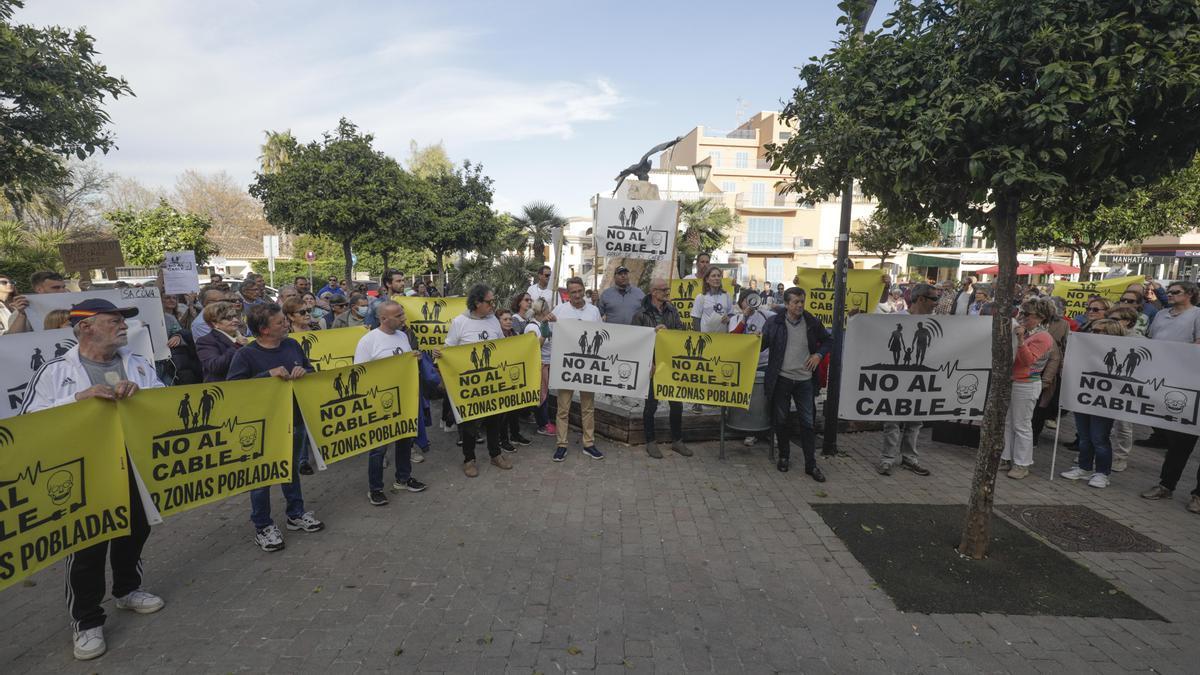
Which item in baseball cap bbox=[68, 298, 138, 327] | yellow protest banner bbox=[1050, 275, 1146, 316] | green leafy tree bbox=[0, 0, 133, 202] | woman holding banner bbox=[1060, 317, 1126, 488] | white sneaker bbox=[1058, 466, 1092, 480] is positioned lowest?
white sneaker bbox=[1058, 466, 1092, 480]

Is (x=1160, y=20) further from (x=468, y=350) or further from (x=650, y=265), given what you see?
(x=650, y=265)

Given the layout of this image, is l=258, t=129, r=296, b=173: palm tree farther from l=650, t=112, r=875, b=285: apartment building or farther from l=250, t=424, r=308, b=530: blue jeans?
l=250, t=424, r=308, b=530: blue jeans

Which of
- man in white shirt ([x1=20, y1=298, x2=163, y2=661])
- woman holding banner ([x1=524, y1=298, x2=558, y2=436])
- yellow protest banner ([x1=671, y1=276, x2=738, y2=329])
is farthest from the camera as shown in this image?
yellow protest banner ([x1=671, y1=276, x2=738, y2=329])

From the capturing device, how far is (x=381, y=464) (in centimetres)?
550

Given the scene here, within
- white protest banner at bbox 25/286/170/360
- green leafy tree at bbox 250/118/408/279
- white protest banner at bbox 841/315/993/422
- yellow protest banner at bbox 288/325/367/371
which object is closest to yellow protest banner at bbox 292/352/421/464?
yellow protest banner at bbox 288/325/367/371

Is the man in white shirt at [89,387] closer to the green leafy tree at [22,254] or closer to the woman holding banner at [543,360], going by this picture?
the woman holding banner at [543,360]

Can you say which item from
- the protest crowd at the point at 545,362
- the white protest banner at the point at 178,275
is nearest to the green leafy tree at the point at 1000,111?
the protest crowd at the point at 545,362

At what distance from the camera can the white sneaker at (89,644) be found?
328 centimetres

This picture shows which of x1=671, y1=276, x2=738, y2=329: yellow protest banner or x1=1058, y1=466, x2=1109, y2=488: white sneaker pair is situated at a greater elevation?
x1=671, y1=276, x2=738, y2=329: yellow protest banner

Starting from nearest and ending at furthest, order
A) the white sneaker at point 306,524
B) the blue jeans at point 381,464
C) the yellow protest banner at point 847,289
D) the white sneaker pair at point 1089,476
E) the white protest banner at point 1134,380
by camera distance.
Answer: the white sneaker at point 306,524 < the blue jeans at point 381,464 < the white protest banner at point 1134,380 < the white sneaker pair at point 1089,476 < the yellow protest banner at point 847,289

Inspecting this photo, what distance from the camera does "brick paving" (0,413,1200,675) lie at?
332cm

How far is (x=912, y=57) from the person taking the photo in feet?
12.8

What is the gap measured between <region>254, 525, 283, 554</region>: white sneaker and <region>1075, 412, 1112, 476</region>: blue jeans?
25.7ft

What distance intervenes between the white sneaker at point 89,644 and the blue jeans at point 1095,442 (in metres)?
8.48
